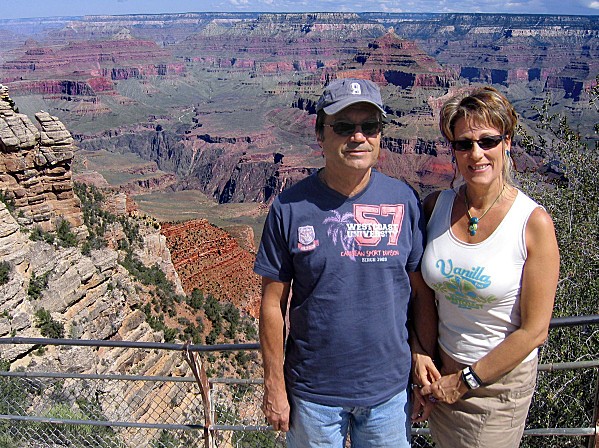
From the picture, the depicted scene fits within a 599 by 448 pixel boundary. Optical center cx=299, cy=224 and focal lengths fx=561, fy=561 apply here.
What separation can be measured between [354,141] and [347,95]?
252 mm

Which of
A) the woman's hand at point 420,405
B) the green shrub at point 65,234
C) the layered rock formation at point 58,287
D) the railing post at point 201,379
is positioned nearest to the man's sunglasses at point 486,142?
the woman's hand at point 420,405

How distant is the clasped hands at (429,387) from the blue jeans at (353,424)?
0.32 ft

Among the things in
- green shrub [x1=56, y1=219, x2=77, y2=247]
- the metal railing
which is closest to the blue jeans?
the metal railing

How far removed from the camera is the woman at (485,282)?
2.96m

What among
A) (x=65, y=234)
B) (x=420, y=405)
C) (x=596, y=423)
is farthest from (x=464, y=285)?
(x=65, y=234)

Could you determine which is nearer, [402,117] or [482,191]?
[482,191]

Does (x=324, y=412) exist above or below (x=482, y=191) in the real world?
below

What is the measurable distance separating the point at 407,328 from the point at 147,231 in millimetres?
15040

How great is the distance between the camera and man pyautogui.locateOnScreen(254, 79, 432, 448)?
3.12 metres

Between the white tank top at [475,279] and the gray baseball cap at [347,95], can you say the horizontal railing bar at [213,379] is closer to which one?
the white tank top at [475,279]

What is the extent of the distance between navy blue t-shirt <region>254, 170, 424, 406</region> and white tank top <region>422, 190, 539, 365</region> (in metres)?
0.15

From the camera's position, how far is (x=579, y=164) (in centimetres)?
950

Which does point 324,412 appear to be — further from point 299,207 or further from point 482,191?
point 482,191

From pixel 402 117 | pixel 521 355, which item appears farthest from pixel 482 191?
pixel 402 117
